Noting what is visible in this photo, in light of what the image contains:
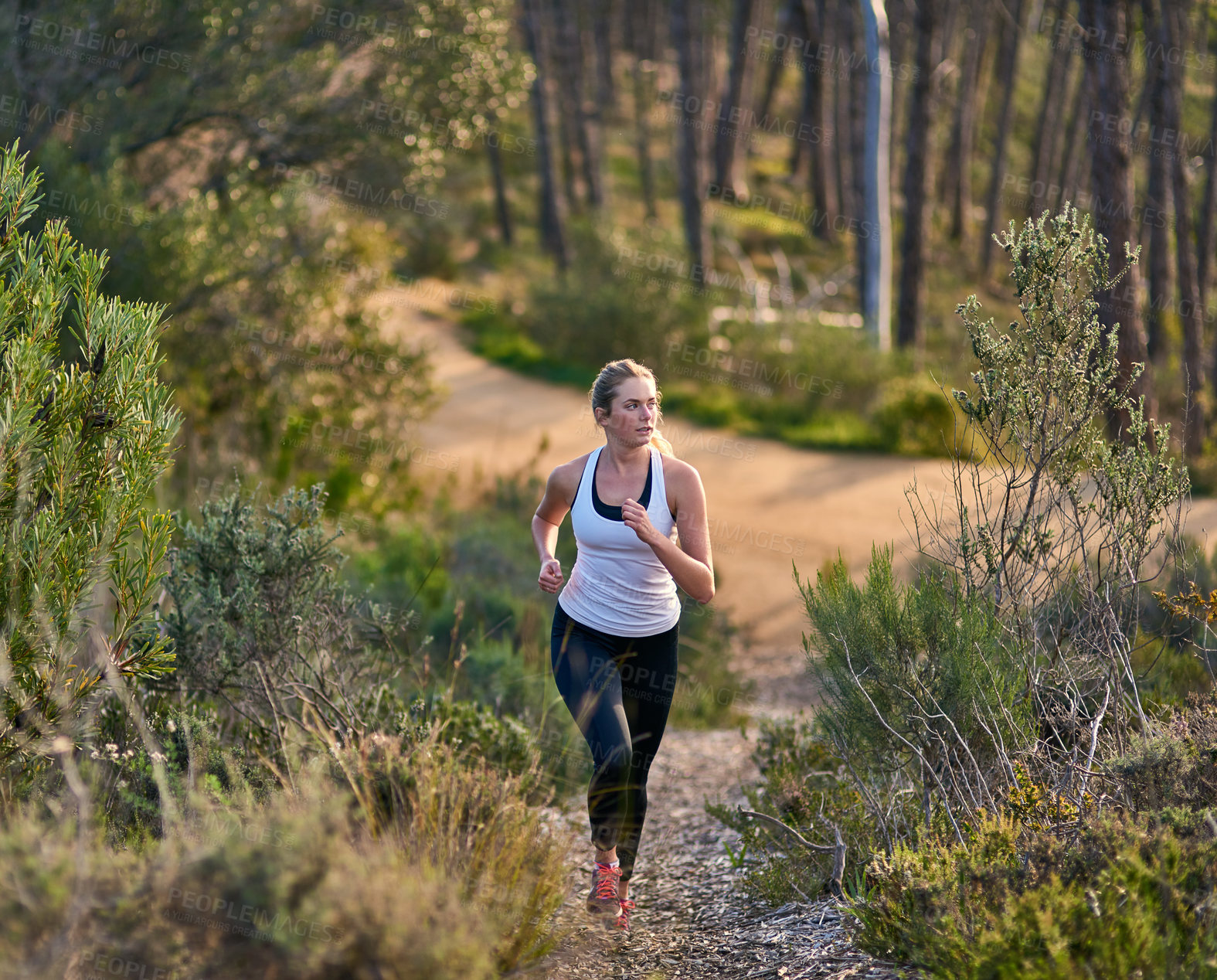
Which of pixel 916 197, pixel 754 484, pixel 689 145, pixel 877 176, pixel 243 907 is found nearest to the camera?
pixel 243 907

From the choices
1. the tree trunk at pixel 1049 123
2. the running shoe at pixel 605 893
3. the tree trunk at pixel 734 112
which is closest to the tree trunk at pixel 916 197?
the tree trunk at pixel 734 112

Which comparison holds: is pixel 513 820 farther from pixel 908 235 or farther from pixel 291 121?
pixel 908 235

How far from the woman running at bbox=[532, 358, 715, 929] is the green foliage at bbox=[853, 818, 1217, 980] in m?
0.85

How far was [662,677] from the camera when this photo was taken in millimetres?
3570

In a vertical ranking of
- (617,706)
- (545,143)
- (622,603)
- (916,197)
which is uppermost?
(545,143)

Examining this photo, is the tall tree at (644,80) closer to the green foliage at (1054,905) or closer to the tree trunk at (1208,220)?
the tree trunk at (1208,220)

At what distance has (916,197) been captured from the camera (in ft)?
48.1

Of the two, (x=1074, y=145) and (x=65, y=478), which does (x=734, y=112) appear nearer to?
(x=1074, y=145)

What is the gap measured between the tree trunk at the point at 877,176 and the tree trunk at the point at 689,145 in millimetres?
2967

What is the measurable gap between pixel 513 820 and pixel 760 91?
43.2m

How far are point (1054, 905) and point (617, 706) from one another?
1.41 meters

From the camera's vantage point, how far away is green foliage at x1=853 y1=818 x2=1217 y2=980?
2.30 meters

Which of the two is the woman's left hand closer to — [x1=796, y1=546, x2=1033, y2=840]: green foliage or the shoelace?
[x1=796, y1=546, x2=1033, y2=840]: green foliage

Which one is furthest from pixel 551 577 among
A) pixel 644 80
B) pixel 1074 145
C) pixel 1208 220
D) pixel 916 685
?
pixel 644 80
